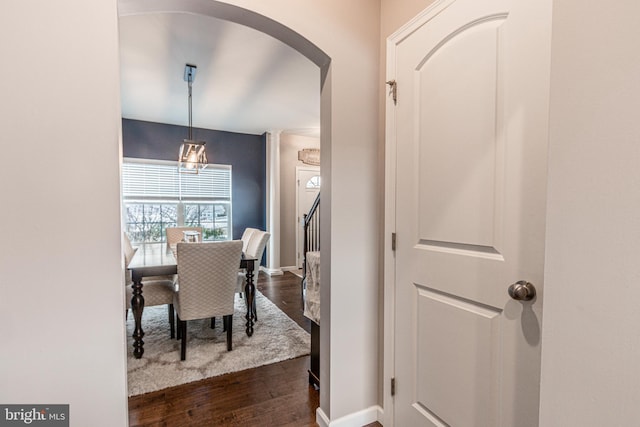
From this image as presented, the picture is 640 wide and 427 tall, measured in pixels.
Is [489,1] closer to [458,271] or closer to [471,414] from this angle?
[458,271]

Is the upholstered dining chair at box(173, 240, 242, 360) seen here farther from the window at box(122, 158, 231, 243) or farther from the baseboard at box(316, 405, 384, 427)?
the window at box(122, 158, 231, 243)

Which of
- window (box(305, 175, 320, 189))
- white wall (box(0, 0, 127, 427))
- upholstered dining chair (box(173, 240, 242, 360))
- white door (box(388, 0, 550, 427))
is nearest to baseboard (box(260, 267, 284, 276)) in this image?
window (box(305, 175, 320, 189))

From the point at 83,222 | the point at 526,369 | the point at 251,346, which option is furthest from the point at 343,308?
the point at 251,346

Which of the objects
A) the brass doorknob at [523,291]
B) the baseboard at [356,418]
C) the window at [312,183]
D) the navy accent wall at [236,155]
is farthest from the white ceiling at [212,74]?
the baseboard at [356,418]

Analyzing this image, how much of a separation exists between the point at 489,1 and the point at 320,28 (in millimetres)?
775

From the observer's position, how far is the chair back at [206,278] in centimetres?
224

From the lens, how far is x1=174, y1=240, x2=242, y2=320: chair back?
224 centimetres

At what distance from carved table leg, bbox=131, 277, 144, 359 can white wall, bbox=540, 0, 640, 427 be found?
2643mm

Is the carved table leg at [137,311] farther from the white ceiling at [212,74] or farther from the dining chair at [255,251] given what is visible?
the white ceiling at [212,74]

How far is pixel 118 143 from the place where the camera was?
1092 mm

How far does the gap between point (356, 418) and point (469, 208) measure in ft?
4.34

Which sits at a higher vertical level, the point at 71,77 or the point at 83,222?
the point at 71,77

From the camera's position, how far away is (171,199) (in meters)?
4.87

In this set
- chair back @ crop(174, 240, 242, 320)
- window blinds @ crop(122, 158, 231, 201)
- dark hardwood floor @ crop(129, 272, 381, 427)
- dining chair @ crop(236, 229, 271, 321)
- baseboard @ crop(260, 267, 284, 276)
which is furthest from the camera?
baseboard @ crop(260, 267, 284, 276)
